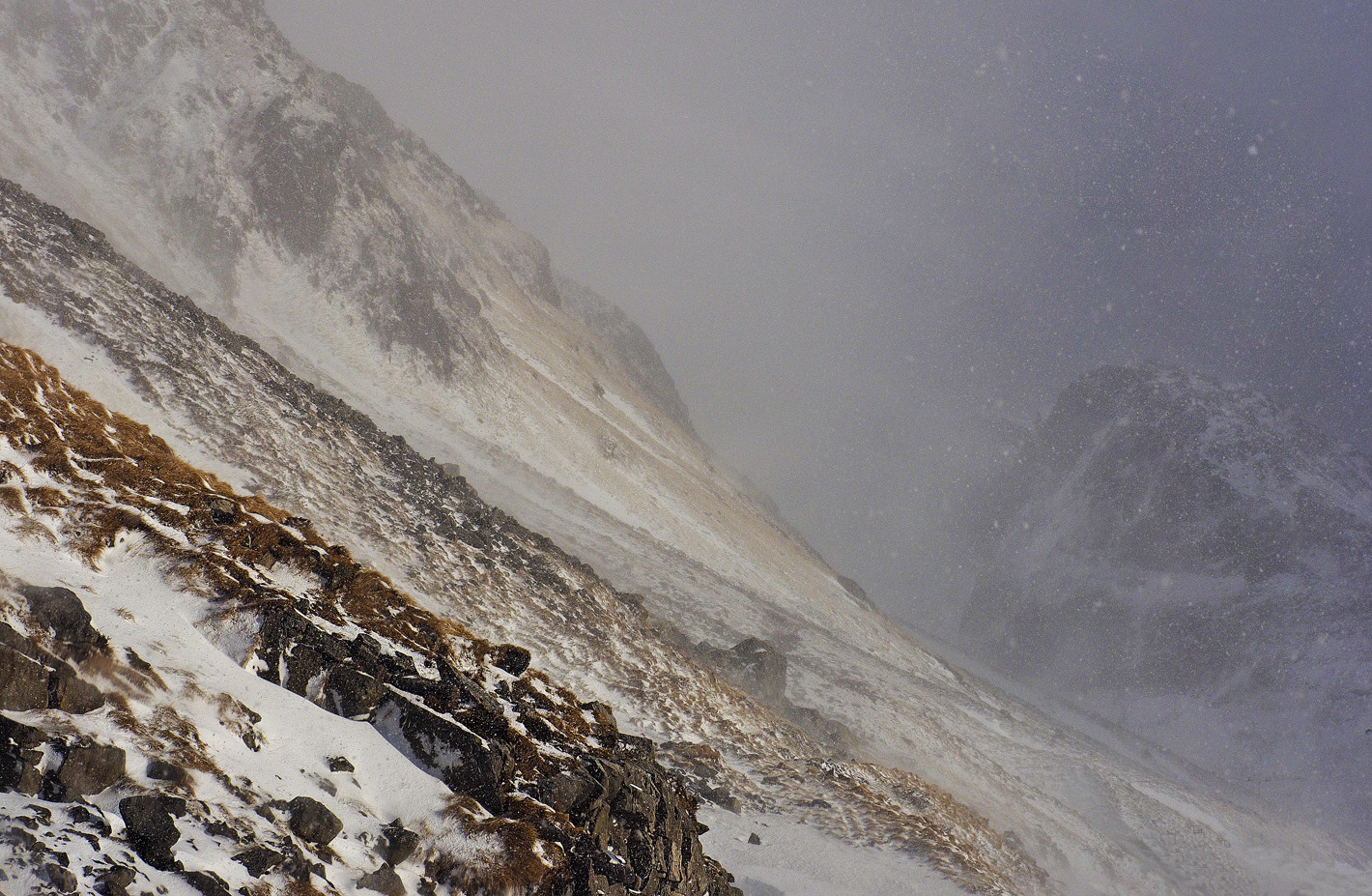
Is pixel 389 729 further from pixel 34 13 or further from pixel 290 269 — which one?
pixel 34 13

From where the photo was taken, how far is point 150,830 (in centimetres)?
497

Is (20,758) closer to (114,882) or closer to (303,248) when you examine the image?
(114,882)

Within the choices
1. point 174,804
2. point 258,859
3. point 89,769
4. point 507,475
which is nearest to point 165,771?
point 174,804

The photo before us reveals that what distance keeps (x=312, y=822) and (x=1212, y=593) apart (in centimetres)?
16323

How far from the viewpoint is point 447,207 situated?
65.5 metres

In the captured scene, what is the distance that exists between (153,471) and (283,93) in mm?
42539

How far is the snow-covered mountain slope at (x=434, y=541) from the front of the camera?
15.7m

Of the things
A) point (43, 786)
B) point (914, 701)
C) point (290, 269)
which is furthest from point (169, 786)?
point (290, 269)

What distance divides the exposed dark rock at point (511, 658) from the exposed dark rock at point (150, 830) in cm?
582

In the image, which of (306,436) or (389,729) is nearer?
(389,729)

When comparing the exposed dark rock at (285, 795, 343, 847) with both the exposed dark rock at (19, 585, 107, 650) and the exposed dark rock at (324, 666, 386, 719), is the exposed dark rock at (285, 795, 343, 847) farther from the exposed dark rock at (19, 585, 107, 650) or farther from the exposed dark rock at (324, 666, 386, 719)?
the exposed dark rock at (19, 585, 107, 650)

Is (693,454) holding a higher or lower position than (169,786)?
higher

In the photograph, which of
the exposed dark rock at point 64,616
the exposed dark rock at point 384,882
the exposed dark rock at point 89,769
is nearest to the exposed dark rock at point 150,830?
the exposed dark rock at point 89,769

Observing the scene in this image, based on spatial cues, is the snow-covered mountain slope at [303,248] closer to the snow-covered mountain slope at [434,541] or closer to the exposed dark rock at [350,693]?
the snow-covered mountain slope at [434,541]
